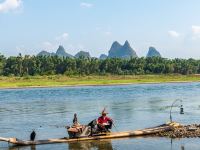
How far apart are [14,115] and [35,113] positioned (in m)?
2.42

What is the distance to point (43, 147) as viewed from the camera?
27.2 meters

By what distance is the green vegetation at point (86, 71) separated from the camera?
4523 inches

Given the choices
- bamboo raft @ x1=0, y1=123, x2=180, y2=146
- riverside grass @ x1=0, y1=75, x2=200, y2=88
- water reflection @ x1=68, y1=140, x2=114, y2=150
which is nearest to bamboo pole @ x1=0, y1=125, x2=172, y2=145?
bamboo raft @ x1=0, y1=123, x2=180, y2=146

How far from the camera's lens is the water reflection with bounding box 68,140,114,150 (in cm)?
2670

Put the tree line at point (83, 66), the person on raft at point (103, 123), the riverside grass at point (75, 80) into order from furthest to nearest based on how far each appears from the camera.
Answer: the tree line at point (83, 66), the riverside grass at point (75, 80), the person on raft at point (103, 123)

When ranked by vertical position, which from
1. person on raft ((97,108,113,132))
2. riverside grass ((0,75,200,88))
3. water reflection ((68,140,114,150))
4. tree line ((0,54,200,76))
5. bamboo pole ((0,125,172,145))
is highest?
tree line ((0,54,200,76))

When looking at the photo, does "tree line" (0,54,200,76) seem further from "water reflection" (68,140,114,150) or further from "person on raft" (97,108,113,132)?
"water reflection" (68,140,114,150)

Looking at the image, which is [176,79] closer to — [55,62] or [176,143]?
[55,62]

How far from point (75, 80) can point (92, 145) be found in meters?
89.6

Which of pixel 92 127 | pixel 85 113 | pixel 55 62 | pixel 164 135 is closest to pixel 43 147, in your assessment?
pixel 92 127

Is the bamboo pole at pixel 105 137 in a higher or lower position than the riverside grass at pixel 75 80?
lower

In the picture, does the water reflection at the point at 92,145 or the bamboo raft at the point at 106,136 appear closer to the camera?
the water reflection at the point at 92,145

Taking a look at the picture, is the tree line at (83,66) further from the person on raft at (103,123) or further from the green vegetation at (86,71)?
the person on raft at (103,123)

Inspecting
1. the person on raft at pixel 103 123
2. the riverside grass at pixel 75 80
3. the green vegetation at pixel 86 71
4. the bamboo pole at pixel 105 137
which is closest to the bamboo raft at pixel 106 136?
the bamboo pole at pixel 105 137
